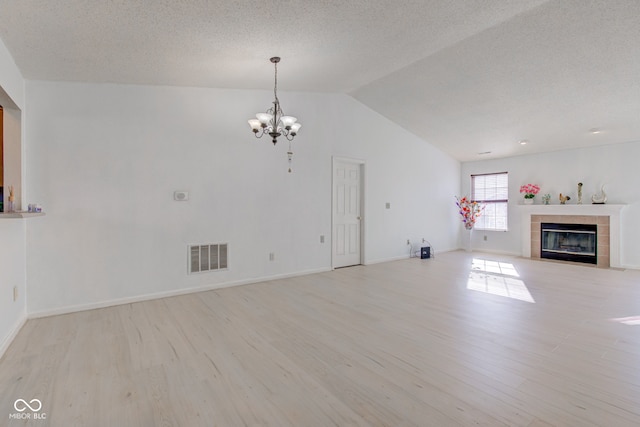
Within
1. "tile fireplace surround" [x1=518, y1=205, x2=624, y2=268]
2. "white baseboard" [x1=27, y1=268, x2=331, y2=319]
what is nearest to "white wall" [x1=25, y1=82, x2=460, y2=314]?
"white baseboard" [x1=27, y1=268, x2=331, y2=319]

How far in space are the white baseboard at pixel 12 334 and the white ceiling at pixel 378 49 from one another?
2.54 m

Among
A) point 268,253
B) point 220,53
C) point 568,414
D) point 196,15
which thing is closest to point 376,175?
point 268,253

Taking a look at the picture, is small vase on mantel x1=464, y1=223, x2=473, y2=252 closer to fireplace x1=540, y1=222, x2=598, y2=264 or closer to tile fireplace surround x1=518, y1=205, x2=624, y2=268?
tile fireplace surround x1=518, y1=205, x2=624, y2=268

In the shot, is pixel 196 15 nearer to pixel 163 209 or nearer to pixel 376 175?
pixel 163 209

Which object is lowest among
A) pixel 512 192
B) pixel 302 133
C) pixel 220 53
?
pixel 512 192

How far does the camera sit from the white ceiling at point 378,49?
2.61m

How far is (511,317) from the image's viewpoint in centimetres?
341

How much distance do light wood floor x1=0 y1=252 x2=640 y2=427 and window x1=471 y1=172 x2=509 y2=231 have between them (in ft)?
12.4

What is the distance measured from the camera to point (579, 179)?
21.8 ft

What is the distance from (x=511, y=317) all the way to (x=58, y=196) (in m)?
5.23

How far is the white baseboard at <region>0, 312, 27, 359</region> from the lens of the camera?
2628mm

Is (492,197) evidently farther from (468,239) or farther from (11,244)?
(11,244)

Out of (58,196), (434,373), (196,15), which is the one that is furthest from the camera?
(58,196)

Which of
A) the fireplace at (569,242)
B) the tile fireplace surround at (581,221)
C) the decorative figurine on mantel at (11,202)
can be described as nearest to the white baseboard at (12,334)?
the decorative figurine on mantel at (11,202)
